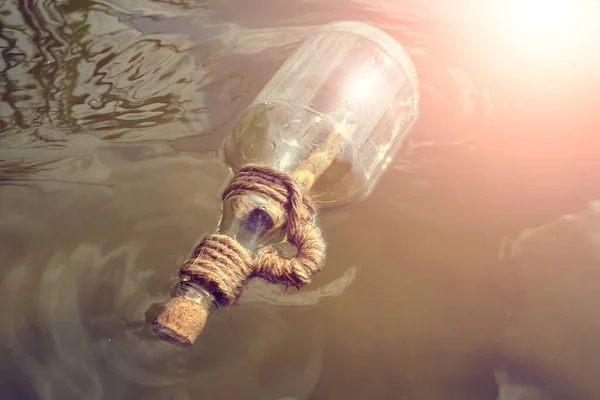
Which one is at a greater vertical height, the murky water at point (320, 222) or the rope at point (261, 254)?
the rope at point (261, 254)

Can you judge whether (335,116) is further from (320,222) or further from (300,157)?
(320,222)

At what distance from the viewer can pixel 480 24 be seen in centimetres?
277

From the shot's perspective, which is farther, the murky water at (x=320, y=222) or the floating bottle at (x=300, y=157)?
the murky water at (x=320, y=222)

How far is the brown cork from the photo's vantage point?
53.9 inches

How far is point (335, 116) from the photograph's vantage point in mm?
1870

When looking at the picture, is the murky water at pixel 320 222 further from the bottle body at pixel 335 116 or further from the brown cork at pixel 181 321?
the brown cork at pixel 181 321

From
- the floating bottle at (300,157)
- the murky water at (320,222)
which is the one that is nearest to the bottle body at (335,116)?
the floating bottle at (300,157)

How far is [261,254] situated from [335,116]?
1.99ft

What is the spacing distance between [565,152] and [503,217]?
0.46 metres

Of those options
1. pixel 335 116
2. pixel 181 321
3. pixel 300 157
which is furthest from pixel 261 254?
pixel 335 116

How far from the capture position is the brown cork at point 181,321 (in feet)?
4.49

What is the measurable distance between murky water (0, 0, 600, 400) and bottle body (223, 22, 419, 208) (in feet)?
0.51

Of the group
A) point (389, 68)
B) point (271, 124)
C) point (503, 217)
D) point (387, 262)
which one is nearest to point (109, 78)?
point (271, 124)

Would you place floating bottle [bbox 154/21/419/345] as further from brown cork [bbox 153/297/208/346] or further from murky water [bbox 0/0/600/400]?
murky water [bbox 0/0/600/400]
